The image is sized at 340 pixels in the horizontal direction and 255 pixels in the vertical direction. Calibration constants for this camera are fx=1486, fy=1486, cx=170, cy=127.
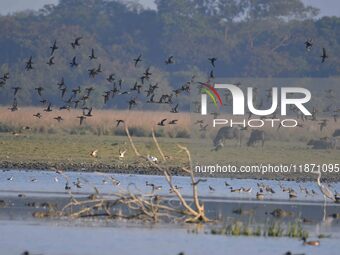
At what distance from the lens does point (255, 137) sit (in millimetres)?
51594

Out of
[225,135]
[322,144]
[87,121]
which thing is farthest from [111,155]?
[87,121]

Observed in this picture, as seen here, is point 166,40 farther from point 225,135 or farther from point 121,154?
point 121,154

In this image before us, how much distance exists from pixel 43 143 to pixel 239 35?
58557mm

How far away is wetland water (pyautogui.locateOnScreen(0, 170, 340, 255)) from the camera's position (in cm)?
2528

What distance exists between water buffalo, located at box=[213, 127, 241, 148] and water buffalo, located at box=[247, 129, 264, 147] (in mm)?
600

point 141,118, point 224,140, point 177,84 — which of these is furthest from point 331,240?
point 177,84

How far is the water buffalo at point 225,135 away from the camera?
51.5 metres

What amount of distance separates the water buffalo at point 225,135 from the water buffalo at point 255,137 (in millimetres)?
600

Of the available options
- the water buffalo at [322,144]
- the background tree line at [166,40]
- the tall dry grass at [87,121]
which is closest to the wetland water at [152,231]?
the water buffalo at [322,144]

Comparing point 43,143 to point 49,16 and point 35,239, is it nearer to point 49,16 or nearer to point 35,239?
point 35,239

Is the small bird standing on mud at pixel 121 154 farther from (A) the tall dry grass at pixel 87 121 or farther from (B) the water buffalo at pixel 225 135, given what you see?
(A) the tall dry grass at pixel 87 121

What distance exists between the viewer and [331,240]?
89.6 feet

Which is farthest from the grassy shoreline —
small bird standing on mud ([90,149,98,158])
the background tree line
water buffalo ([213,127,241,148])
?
the background tree line

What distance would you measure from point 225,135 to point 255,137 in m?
1.08
